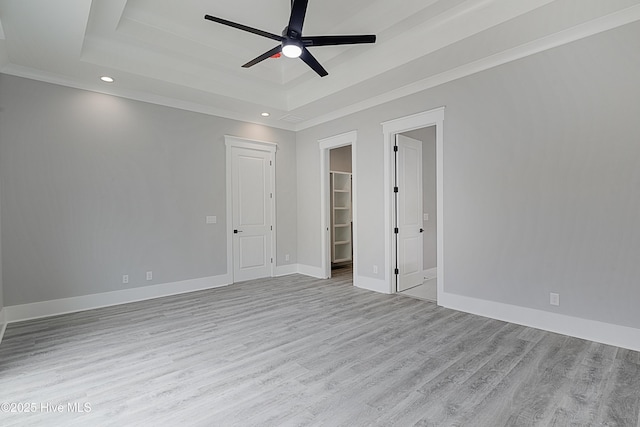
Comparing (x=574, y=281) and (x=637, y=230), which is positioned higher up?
(x=637, y=230)

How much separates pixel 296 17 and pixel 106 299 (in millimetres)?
4335

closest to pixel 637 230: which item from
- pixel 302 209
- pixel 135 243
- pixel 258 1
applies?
pixel 258 1

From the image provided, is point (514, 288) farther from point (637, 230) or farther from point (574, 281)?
point (637, 230)

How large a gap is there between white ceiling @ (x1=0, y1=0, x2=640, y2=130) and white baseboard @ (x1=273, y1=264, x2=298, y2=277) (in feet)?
10.5

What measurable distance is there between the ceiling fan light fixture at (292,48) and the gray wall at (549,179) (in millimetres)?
2141

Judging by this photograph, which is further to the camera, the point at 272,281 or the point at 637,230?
the point at 272,281

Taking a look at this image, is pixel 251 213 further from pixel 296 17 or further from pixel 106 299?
pixel 296 17

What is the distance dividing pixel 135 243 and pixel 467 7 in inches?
201

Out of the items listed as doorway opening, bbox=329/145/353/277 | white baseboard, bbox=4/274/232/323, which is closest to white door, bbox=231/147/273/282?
white baseboard, bbox=4/274/232/323

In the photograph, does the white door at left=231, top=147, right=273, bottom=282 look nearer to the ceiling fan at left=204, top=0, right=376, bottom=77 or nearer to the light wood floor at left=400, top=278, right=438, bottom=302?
the light wood floor at left=400, top=278, right=438, bottom=302

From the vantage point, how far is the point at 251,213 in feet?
19.4

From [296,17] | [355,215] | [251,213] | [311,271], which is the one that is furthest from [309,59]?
[311,271]

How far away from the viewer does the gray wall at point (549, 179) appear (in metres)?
2.87

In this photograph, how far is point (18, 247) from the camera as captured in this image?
377 centimetres
